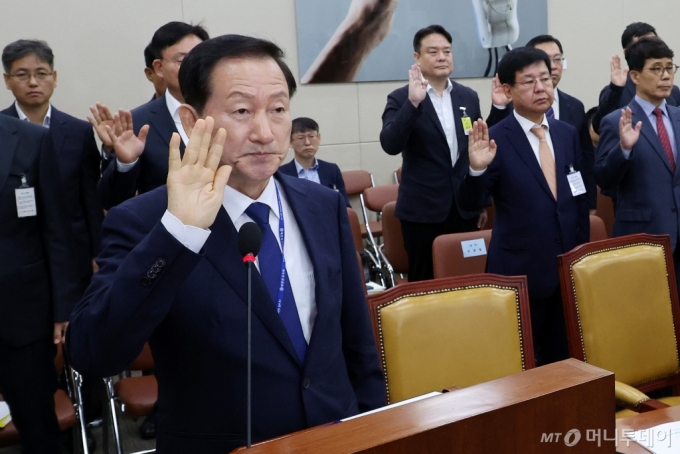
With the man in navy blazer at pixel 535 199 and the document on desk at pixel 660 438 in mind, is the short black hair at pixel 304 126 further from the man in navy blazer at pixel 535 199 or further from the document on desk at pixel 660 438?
the document on desk at pixel 660 438

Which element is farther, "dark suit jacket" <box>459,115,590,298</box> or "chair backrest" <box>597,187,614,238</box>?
"chair backrest" <box>597,187,614,238</box>

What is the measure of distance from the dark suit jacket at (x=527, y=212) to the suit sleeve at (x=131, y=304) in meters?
1.82

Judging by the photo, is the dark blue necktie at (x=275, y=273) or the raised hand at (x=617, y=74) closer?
the dark blue necktie at (x=275, y=273)

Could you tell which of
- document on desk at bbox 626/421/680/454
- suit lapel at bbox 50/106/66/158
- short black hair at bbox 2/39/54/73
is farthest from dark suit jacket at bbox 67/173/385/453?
short black hair at bbox 2/39/54/73

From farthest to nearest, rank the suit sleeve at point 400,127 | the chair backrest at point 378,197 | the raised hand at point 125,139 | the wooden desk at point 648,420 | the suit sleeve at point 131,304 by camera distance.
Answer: the chair backrest at point 378,197 < the suit sleeve at point 400,127 < the raised hand at point 125,139 < the wooden desk at point 648,420 < the suit sleeve at point 131,304

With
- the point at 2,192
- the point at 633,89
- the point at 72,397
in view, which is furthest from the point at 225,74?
the point at 633,89

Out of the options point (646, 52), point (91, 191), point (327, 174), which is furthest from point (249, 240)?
point (327, 174)

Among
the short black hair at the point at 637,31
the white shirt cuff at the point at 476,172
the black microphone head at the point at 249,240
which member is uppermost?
the short black hair at the point at 637,31

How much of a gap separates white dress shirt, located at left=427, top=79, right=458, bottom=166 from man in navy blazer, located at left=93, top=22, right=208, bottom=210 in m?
1.33

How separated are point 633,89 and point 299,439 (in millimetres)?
3939

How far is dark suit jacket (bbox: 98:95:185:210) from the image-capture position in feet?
8.09

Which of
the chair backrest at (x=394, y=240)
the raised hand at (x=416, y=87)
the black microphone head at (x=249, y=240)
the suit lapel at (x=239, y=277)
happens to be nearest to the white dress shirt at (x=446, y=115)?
the raised hand at (x=416, y=87)

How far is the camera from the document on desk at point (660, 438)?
49.3 inches

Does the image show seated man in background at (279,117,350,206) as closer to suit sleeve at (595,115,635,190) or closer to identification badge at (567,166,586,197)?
suit sleeve at (595,115,635,190)
